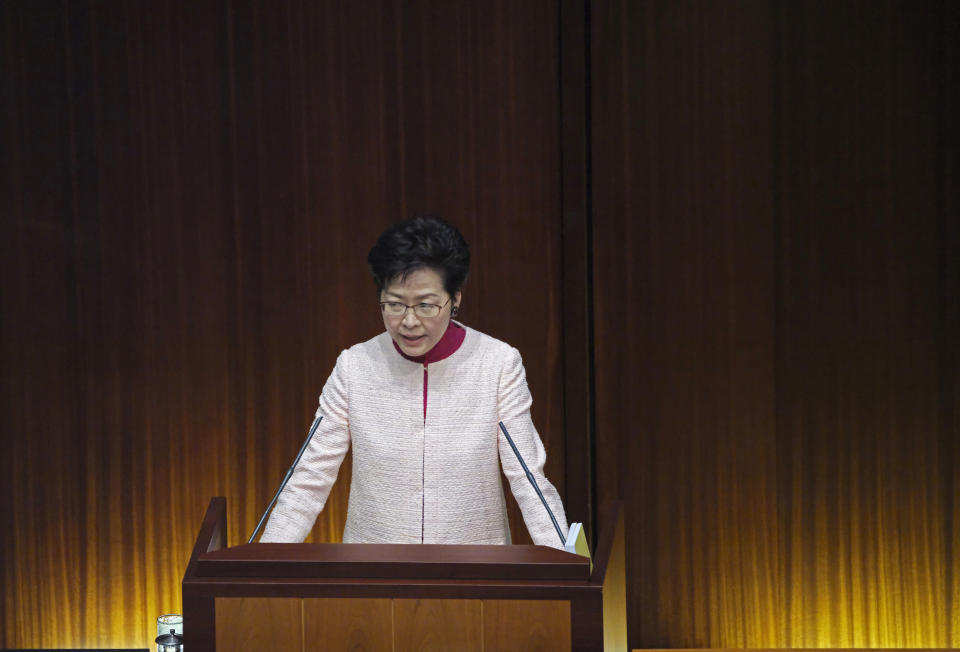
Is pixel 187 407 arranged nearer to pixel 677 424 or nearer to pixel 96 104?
pixel 96 104

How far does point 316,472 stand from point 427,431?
0.25m

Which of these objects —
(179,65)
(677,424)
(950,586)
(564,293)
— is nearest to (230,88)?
(179,65)

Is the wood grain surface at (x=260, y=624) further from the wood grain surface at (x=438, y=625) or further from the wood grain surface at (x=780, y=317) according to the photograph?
the wood grain surface at (x=780, y=317)

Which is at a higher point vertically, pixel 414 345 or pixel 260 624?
pixel 414 345

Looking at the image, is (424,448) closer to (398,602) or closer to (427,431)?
(427,431)

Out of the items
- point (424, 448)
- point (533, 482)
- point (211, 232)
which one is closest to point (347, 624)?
point (533, 482)

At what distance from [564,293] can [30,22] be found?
1.87m

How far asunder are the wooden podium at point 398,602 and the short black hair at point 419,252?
69cm

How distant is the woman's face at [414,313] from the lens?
2.16 m

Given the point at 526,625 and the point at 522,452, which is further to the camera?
the point at 522,452

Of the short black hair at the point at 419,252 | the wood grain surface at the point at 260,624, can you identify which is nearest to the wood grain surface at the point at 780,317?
the short black hair at the point at 419,252

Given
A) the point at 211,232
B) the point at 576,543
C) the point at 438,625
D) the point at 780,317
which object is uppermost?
the point at 211,232

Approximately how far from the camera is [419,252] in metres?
2.15

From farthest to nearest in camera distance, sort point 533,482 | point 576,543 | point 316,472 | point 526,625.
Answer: point 316,472 → point 533,482 → point 576,543 → point 526,625
